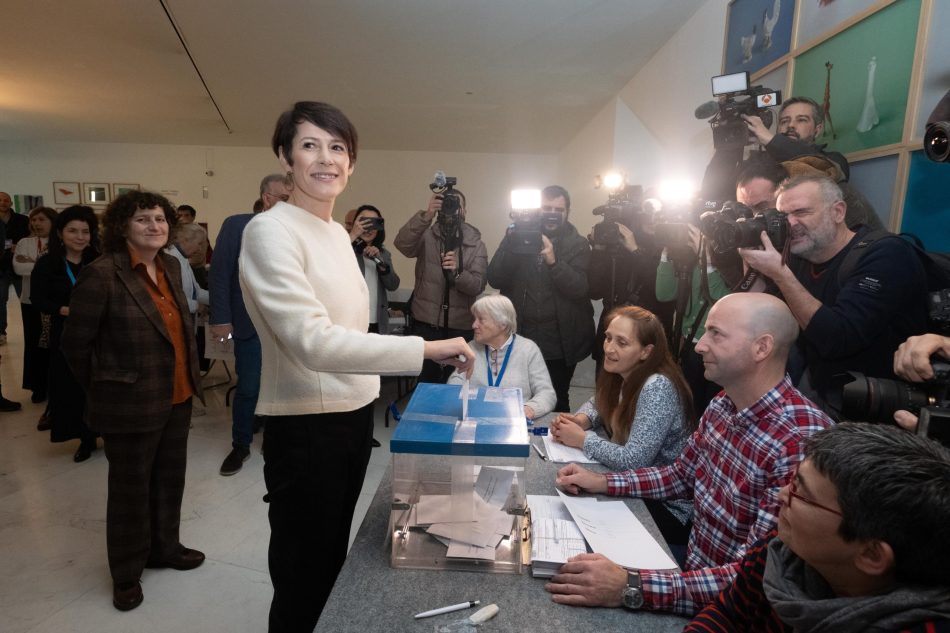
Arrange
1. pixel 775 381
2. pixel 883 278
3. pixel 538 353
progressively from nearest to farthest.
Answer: pixel 775 381, pixel 883 278, pixel 538 353

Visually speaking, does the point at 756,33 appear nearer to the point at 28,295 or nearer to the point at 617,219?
the point at 617,219

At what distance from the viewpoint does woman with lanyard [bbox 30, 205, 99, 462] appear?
9.80ft

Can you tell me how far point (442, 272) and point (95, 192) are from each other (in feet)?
28.5

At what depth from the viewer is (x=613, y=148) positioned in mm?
5094

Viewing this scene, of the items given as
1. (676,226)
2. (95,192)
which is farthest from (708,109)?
(95,192)

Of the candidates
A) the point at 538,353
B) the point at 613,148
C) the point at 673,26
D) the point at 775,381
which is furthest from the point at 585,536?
the point at 613,148

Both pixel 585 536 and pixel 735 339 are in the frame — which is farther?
pixel 735 339

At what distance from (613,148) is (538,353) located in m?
3.30

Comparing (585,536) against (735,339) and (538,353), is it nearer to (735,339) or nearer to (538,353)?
(735,339)

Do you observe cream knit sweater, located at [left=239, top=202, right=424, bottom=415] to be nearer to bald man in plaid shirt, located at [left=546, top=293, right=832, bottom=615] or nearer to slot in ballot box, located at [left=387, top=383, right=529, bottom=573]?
slot in ballot box, located at [left=387, top=383, right=529, bottom=573]

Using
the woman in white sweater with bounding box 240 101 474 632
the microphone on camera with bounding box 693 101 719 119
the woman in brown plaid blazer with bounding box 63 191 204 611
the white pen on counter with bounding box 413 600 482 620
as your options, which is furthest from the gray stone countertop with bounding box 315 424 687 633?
the microphone on camera with bounding box 693 101 719 119

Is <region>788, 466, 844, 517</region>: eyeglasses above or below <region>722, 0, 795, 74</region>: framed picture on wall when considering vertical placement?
below

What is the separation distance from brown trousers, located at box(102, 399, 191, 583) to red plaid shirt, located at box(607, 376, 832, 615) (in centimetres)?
169

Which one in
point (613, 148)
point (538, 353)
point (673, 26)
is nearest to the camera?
point (538, 353)
